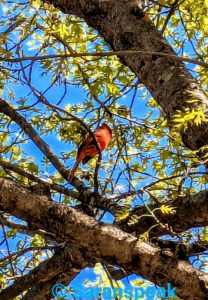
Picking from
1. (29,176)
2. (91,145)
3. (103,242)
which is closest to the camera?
(103,242)

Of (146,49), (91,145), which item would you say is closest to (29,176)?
(91,145)

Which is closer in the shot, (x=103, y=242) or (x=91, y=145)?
(x=103, y=242)

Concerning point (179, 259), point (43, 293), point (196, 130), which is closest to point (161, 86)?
point (196, 130)

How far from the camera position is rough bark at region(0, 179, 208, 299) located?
6.13 ft

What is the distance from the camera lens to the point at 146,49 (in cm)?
261

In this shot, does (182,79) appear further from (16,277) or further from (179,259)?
(16,277)

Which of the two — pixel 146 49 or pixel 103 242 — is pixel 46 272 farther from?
pixel 146 49

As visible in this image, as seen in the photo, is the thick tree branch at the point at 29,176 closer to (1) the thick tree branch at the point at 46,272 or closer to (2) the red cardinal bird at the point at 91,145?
(2) the red cardinal bird at the point at 91,145

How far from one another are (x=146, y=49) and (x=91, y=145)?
0.56m

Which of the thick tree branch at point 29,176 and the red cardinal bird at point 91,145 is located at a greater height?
the red cardinal bird at point 91,145

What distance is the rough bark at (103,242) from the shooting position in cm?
187

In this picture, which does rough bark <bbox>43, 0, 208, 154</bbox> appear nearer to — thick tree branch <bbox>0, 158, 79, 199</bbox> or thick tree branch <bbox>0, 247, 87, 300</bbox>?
thick tree branch <bbox>0, 158, 79, 199</bbox>

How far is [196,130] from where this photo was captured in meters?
2.12

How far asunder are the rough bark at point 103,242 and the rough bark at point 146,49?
0.50 m
